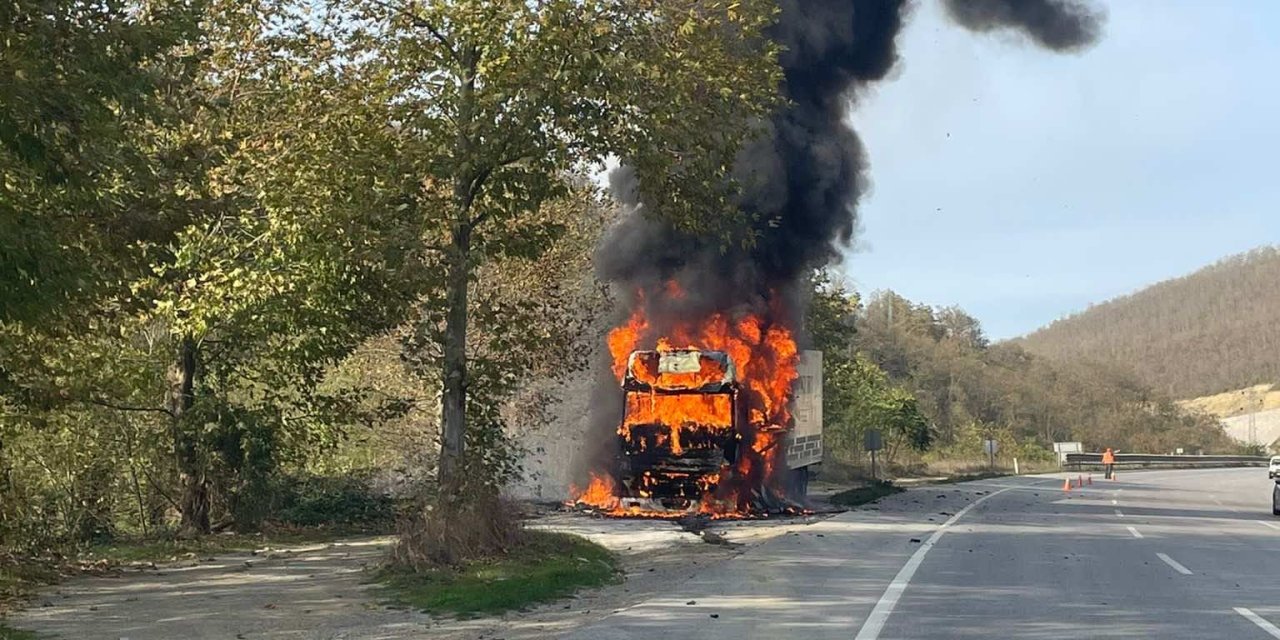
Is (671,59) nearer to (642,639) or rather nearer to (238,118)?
(238,118)

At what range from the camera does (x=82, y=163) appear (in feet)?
31.4

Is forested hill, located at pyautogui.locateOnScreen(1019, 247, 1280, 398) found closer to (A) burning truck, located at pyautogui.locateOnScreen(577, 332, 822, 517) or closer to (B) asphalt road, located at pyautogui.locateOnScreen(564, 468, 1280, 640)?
(A) burning truck, located at pyautogui.locateOnScreen(577, 332, 822, 517)

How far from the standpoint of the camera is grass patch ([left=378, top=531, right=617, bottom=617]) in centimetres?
1188

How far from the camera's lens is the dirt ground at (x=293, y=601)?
35.1 ft

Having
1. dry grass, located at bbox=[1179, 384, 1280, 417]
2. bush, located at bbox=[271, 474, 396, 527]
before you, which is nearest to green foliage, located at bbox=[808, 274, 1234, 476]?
dry grass, located at bbox=[1179, 384, 1280, 417]

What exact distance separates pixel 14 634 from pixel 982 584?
910 centimetres

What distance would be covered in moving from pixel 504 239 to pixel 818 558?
5.59 metres

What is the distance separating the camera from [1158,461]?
229 ft

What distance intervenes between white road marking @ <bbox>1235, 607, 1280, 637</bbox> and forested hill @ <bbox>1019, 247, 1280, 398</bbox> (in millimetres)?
133826

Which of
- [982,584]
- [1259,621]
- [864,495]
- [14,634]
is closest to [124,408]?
[14,634]

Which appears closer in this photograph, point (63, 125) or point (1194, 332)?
point (63, 125)

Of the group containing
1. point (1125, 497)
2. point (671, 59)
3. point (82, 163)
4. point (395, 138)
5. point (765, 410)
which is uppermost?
point (671, 59)

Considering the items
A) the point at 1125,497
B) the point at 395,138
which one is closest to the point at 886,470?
the point at 1125,497

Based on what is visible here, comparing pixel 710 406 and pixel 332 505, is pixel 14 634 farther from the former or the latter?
pixel 710 406
